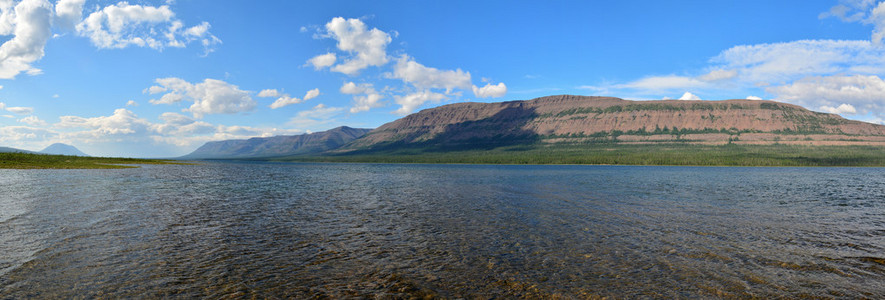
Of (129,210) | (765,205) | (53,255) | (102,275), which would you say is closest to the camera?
(102,275)

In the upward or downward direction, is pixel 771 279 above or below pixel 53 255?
below

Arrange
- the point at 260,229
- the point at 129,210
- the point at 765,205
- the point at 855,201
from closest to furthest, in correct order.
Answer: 1. the point at 260,229
2. the point at 129,210
3. the point at 765,205
4. the point at 855,201

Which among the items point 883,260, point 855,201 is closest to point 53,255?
point 883,260

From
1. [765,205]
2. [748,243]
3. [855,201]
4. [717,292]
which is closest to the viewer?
[717,292]

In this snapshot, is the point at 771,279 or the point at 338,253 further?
the point at 338,253

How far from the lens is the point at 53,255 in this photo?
58.4ft

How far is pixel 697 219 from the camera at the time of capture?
3108 centimetres

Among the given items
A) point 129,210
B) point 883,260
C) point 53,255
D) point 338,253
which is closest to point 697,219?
point 883,260

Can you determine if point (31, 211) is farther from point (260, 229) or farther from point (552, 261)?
point (552, 261)

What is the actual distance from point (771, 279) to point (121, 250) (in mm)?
28697

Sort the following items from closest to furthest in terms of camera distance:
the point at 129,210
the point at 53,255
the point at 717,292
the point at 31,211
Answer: the point at 717,292 < the point at 53,255 < the point at 31,211 < the point at 129,210

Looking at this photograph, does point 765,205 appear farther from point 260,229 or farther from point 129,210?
point 129,210

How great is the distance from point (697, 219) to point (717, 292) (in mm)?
19801

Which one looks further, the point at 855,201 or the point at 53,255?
the point at 855,201
